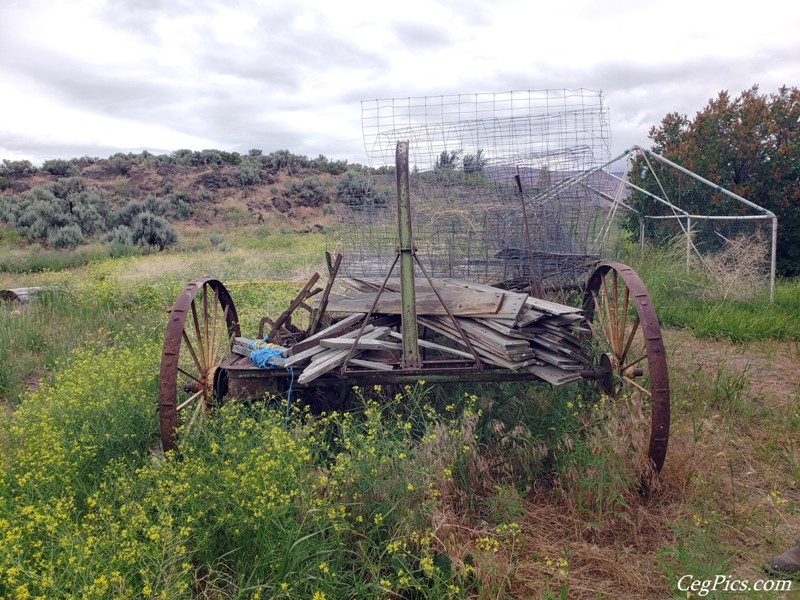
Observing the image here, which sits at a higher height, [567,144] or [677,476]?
[567,144]

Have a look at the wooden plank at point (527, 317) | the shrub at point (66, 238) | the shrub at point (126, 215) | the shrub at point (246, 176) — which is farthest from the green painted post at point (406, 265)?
the shrub at point (246, 176)

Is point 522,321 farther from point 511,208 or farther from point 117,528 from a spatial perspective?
point 117,528

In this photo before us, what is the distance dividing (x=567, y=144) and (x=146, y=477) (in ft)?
15.4

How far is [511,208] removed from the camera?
6047 millimetres

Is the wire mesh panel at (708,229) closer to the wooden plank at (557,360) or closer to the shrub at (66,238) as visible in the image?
the wooden plank at (557,360)

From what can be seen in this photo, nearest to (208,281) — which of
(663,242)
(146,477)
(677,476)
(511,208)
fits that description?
(146,477)

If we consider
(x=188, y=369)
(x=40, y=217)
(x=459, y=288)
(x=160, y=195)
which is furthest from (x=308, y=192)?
(x=459, y=288)

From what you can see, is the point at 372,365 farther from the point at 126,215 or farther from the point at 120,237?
the point at 126,215

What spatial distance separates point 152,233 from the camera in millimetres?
19719

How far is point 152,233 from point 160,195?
1129 cm

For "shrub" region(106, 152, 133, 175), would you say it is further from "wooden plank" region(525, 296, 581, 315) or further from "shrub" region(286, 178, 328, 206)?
"wooden plank" region(525, 296, 581, 315)

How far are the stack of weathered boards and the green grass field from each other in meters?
0.32

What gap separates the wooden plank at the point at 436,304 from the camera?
→ 14.1 feet

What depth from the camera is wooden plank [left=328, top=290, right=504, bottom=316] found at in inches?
169
